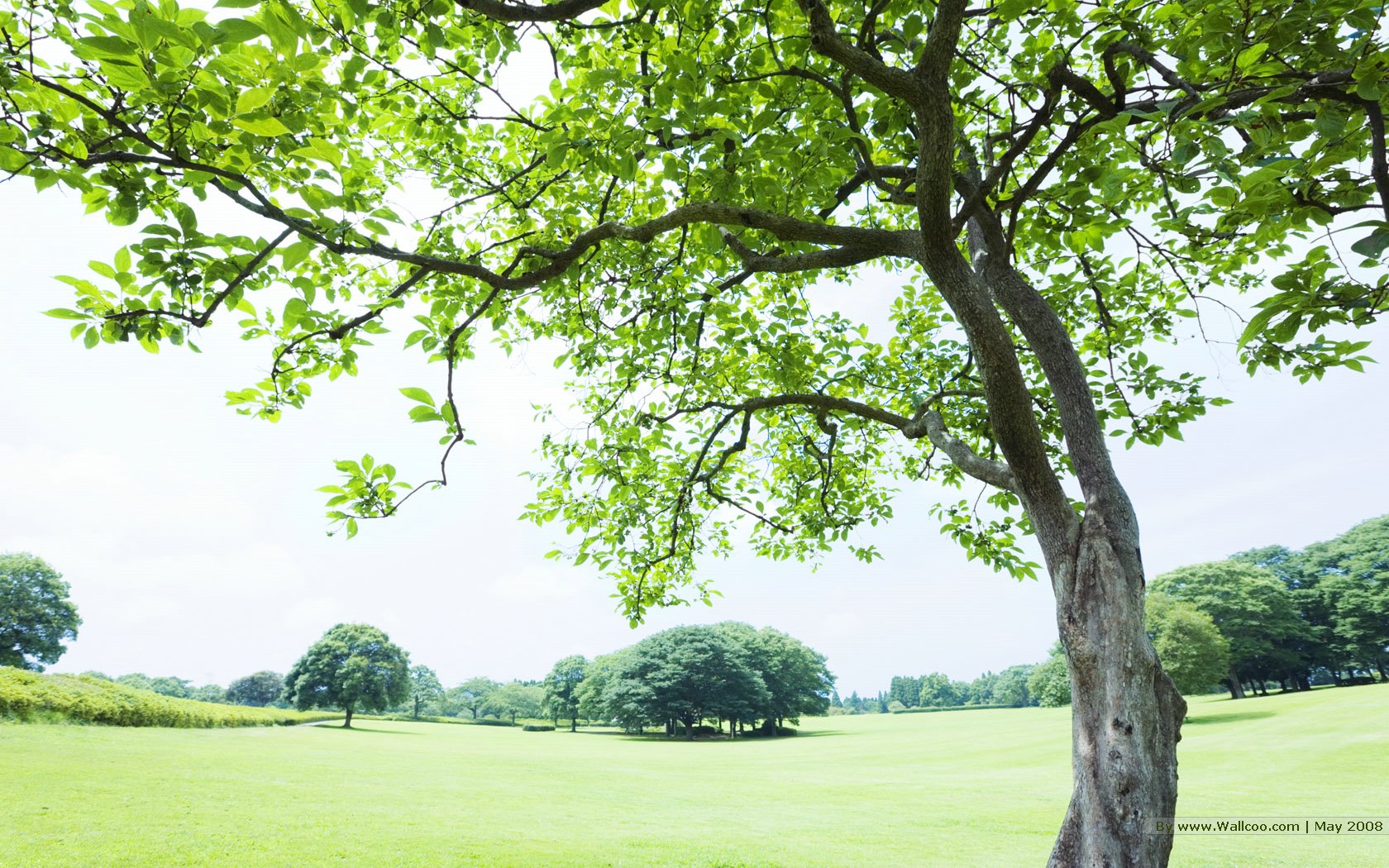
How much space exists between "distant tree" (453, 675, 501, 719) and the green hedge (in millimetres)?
78566

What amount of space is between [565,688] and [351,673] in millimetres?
31533

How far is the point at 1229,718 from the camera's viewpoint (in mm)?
43656

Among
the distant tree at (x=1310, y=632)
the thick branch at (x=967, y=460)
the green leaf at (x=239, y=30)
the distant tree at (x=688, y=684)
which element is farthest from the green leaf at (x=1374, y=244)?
the distant tree at (x=1310, y=632)

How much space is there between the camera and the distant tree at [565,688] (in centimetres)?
8662

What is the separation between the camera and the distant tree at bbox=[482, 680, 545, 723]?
352 feet

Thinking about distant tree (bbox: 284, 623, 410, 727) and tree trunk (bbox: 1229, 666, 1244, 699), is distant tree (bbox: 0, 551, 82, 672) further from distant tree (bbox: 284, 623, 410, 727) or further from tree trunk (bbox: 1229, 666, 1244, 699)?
tree trunk (bbox: 1229, 666, 1244, 699)

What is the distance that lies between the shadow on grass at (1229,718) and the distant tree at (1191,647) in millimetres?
3363

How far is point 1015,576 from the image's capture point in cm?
734

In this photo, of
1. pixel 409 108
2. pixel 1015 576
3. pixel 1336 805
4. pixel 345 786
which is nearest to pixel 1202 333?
pixel 1015 576

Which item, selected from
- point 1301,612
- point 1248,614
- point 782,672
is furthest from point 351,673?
point 1301,612

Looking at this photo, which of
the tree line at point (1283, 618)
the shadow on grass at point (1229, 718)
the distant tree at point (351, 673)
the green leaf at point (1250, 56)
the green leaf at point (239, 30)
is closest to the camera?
the green leaf at point (239, 30)

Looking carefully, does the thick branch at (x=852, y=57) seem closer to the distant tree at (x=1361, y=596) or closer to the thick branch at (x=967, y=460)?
the thick branch at (x=967, y=460)

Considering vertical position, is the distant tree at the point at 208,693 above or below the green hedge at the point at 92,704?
below

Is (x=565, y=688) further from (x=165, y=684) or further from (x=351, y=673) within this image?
(x=165, y=684)
